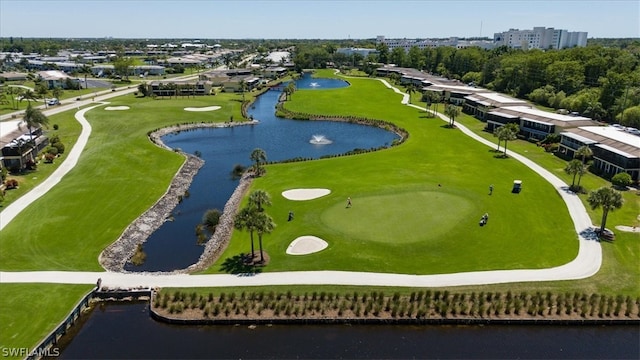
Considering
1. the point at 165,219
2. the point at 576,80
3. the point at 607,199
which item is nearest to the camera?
the point at 607,199


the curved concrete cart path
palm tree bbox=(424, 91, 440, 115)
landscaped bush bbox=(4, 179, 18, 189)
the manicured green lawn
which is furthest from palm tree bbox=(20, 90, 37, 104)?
palm tree bbox=(424, 91, 440, 115)

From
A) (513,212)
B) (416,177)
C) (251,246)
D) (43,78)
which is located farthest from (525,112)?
(43,78)

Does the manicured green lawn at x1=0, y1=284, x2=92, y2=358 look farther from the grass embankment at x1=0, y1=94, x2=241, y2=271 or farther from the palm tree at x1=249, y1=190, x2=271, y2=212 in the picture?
the palm tree at x1=249, y1=190, x2=271, y2=212

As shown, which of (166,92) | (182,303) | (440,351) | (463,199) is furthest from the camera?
(166,92)

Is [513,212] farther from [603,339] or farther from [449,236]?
[603,339]

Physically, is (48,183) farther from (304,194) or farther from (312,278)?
(312,278)

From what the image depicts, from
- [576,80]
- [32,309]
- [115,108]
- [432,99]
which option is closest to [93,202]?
[32,309]

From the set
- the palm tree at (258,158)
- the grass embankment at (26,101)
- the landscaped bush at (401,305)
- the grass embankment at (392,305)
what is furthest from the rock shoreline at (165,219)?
the grass embankment at (26,101)
